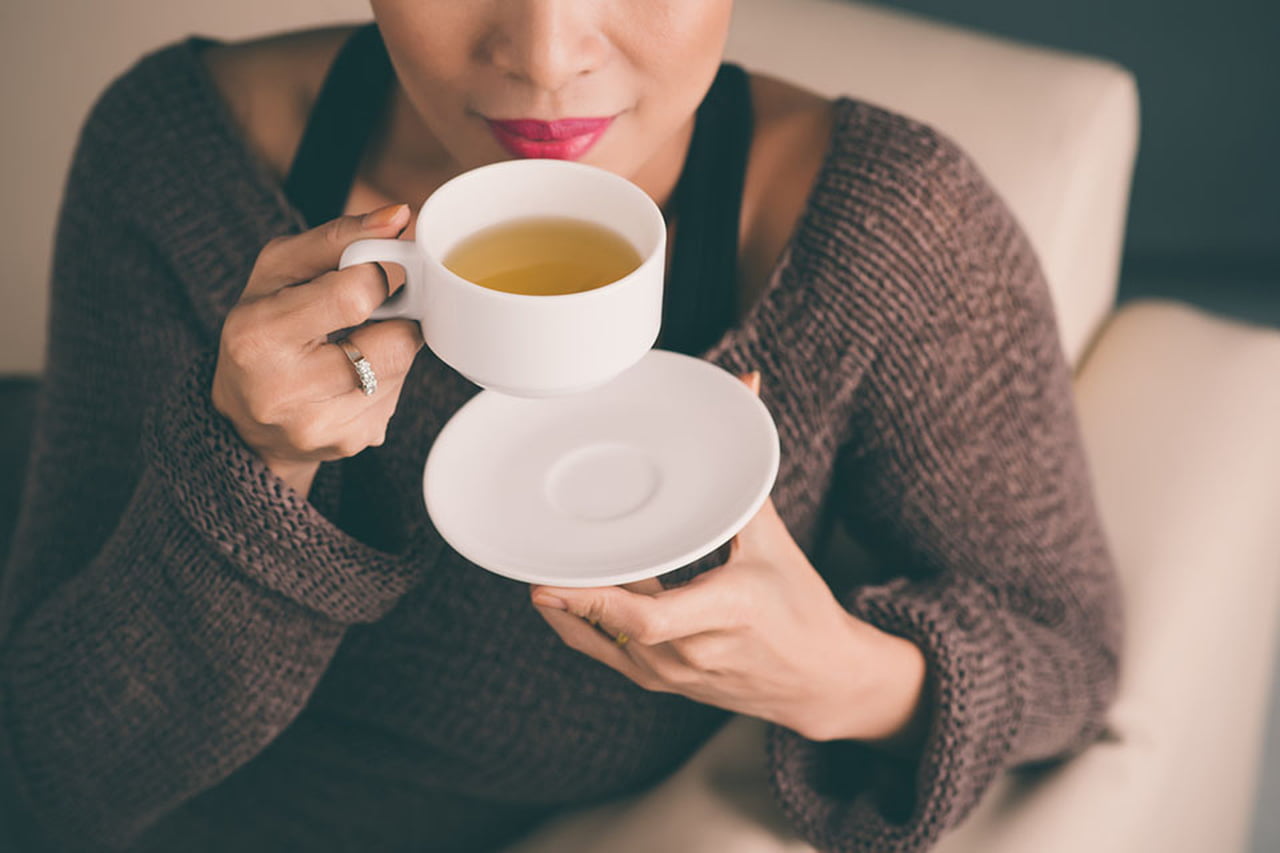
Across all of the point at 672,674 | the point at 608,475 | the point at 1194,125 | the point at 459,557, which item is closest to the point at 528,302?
the point at 608,475

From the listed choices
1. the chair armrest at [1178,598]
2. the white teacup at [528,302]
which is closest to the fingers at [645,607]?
the white teacup at [528,302]

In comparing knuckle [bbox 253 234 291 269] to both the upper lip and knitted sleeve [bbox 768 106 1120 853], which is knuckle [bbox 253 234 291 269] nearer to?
the upper lip

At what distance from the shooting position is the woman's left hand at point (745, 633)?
677 mm

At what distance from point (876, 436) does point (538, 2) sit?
45 cm

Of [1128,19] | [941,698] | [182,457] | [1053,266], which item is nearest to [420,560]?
[182,457]

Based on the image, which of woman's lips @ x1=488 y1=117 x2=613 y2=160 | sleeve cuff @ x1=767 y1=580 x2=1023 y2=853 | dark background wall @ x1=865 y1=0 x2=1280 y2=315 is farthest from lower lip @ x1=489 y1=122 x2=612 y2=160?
dark background wall @ x1=865 y1=0 x2=1280 y2=315

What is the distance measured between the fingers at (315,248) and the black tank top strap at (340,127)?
345 millimetres

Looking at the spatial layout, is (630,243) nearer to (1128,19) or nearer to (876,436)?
(876,436)

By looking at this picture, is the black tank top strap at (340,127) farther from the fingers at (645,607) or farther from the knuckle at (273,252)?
the fingers at (645,607)

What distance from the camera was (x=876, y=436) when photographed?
942 mm

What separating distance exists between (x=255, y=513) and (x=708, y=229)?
0.43 m

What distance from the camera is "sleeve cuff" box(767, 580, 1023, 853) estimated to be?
90 cm

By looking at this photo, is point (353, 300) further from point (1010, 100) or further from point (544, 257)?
point (1010, 100)

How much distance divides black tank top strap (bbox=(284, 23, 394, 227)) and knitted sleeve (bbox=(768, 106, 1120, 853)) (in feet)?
1.44
